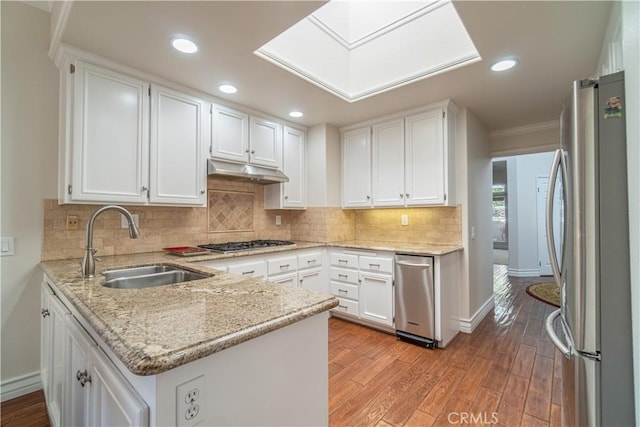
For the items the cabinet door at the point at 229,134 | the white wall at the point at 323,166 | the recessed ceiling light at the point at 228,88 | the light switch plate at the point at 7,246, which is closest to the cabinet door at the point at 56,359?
the light switch plate at the point at 7,246

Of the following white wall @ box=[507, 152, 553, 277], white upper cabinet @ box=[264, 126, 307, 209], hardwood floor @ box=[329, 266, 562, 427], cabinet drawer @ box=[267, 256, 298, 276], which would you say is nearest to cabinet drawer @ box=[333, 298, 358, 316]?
hardwood floor @ box=[329, 266, 562, 427]

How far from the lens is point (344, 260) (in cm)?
336

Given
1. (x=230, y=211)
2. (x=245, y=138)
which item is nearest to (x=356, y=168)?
(x=245, y=138)

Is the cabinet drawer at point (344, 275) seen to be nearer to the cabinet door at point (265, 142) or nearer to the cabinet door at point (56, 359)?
the cabinet door at point (265, 142)

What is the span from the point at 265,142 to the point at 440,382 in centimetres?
286

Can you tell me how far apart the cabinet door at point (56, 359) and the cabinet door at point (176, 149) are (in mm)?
1058

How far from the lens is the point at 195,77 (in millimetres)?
2420

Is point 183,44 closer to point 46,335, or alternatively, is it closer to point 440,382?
point 46,335

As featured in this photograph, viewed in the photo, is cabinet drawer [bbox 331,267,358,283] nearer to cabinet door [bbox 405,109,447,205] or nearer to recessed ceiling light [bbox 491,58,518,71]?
cabinet door [bbox 405,109,447,205]

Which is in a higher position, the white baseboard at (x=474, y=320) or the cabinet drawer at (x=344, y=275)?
the cabinet drawer at (x=344, y=275)

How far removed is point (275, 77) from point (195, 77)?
2.24 ft

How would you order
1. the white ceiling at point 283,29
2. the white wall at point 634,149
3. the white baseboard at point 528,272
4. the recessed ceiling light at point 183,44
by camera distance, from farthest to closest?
the white baseboard at point 528,272, the recessed ceiling light at point 183,44, the white ceiling at point 283,29, the white wall at point 634,149

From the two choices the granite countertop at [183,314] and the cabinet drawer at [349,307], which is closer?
the granite countertop at [183,314]

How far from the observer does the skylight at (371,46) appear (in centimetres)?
A: 227
